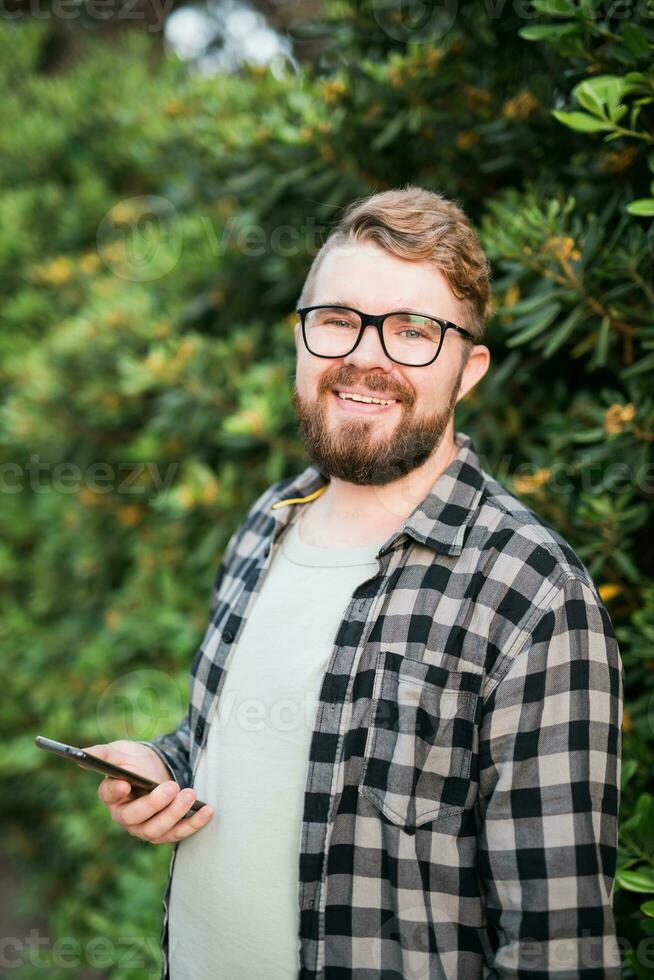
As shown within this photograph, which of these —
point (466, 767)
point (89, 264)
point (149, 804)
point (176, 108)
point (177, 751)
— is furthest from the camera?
point (89, 264)

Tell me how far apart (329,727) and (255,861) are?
0.30m

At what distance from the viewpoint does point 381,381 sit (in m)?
1.42

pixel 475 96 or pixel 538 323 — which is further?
pixel 475 96

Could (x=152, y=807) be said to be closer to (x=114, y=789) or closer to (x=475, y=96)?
(x=114, y=789)

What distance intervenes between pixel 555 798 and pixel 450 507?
53cm

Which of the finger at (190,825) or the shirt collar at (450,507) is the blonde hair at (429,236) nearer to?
the shirt collar at (450,507)

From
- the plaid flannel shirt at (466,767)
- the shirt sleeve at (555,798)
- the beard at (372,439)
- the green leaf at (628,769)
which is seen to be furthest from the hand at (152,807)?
the green leaf at (628,769)

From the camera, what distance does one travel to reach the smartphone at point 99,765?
3.81 ft

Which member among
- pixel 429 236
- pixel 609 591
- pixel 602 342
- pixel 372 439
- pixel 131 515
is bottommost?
pixel 131 515

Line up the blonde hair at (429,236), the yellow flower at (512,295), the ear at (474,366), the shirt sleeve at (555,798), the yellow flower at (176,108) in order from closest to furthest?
1. the shirt sleeve at (555,798)
2. the blonde hair at (429,236)
3. the ear at (474,366)
4. the yellow flower at (512,295)
5. the yellow flower at (176,108)

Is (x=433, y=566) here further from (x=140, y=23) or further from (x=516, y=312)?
(x=140, y=23)

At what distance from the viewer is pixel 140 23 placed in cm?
553

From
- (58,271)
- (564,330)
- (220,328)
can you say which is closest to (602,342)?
(564,330)

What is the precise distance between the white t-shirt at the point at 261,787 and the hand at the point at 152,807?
5 cm
